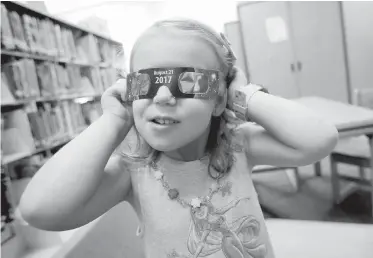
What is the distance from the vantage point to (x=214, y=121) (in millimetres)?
769

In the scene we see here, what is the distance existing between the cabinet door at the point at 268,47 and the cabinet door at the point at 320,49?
0.15m

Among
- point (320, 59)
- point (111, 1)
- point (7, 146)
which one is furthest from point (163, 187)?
point (111, 1)

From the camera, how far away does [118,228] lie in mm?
1015

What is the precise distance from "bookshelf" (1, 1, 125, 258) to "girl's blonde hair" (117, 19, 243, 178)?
1.14m

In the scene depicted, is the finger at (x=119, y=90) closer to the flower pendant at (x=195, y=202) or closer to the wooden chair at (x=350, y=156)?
the flower pendant at (x=195, y=202)

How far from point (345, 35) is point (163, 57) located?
4.92 meters

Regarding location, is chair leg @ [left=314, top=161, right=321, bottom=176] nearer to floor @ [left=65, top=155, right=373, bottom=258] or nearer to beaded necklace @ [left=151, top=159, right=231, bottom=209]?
floor @ [left=65, top=155, right=373, bottom=258]

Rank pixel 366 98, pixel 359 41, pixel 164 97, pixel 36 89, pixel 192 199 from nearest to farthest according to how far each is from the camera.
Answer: pixel 164 97
pixel 192 199
pixel 36 89
pixel 366 98
pixel 359 41

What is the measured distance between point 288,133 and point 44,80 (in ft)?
7.59

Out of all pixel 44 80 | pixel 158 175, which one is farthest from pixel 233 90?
pixel 44 80

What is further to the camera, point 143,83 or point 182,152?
point 182,152

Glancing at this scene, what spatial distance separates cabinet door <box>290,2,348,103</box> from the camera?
4.62 metres

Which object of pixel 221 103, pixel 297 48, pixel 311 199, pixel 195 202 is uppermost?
pixel 297 48

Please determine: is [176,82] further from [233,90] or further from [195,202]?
[195,202]
